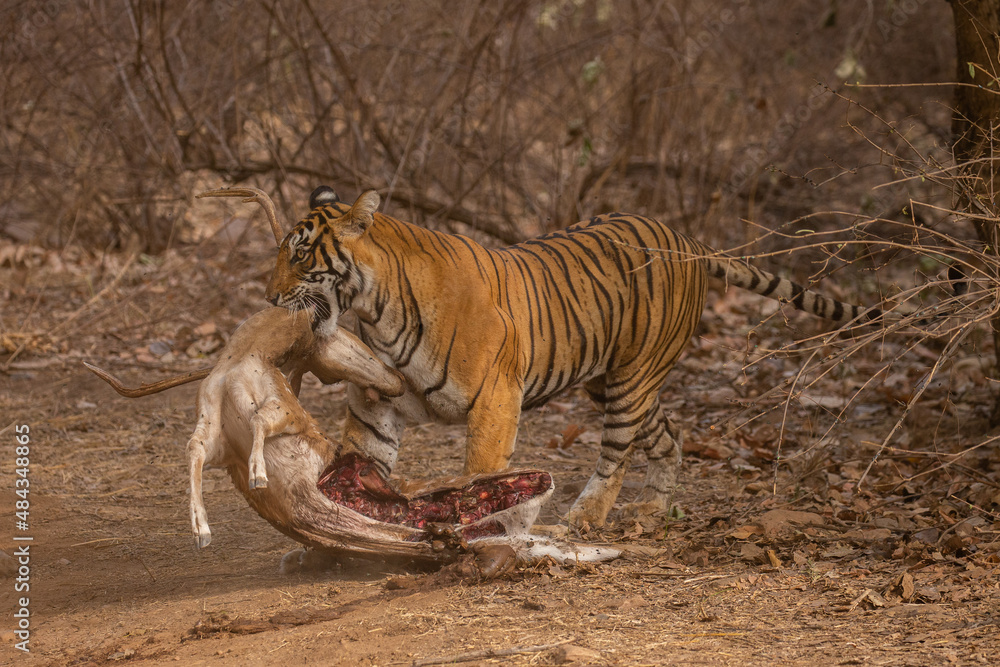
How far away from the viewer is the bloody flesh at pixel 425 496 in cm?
369

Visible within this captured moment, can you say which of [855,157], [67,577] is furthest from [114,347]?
[855,157]

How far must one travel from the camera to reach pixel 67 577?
13.2 ft

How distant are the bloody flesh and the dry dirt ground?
234mm

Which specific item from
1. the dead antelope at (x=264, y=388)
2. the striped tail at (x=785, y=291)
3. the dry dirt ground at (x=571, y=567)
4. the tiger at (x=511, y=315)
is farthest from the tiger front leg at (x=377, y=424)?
the striped tail at (x=785, y=291)

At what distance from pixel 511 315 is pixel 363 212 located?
2.52 feet

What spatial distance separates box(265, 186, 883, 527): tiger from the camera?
3863 millimetres

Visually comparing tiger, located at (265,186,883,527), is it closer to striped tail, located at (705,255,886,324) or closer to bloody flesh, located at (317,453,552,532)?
striped tail, located at (705,255,886,324)

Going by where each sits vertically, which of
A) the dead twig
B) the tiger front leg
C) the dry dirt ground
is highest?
the tiger front leg

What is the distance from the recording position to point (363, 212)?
3809 mm

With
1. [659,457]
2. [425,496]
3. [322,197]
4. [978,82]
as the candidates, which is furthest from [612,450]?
[978,82]

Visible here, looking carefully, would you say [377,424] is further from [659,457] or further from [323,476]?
[659,457]

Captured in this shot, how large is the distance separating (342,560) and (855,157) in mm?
7849

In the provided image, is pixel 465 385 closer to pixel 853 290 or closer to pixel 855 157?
pixel 853 290

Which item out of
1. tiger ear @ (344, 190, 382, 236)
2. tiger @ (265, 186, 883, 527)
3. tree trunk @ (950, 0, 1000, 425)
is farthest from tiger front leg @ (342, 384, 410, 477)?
tree trunk @ (950, 0, 1000, 425)
